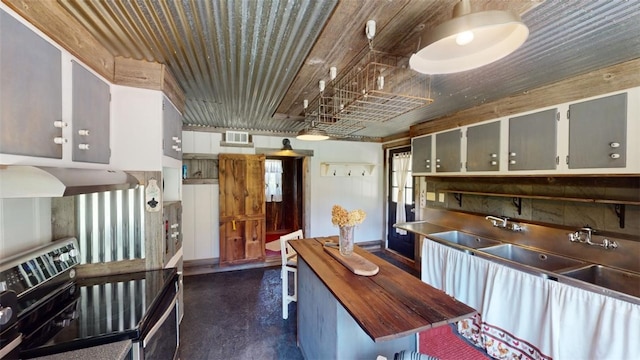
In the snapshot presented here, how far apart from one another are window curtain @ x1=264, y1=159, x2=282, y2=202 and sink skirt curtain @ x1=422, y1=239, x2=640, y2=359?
4.88m

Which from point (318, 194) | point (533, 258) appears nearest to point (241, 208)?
point (318, 194)

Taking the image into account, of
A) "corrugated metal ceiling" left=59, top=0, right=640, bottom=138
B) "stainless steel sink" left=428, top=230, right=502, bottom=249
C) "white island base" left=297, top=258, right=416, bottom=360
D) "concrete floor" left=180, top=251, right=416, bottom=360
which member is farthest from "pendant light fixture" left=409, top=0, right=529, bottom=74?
"concrete floor" left=180, top=251, right=416, bottom=360

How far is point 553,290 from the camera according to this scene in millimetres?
1801

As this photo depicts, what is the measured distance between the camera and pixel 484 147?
2.72 m

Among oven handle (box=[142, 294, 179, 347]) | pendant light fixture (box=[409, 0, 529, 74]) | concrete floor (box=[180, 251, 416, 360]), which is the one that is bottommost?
concrete floor (box=[180, 251, 416, 360])

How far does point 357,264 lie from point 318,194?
123 inches

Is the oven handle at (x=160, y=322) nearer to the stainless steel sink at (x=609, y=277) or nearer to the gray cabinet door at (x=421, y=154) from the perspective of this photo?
the stainless steel sink at (x=609, y=277)

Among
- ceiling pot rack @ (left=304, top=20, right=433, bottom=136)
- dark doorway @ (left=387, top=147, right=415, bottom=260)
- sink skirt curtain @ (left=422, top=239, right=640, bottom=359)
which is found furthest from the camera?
dark doorway @ (left=387, top=147, right=415, bottom=260)

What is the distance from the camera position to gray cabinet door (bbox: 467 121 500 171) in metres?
2.60

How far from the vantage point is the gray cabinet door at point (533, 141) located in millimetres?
2129

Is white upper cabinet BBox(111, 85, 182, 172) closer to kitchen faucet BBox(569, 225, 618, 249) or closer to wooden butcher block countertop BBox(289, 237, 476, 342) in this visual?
wooden butcher block countertop BBox(289, 237, 476, 342)

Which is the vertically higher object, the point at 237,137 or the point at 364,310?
the point at 237,137

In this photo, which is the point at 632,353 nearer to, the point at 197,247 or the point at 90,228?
the point at 90,228

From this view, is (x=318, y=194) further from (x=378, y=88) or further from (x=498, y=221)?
(x=378, y=88)
